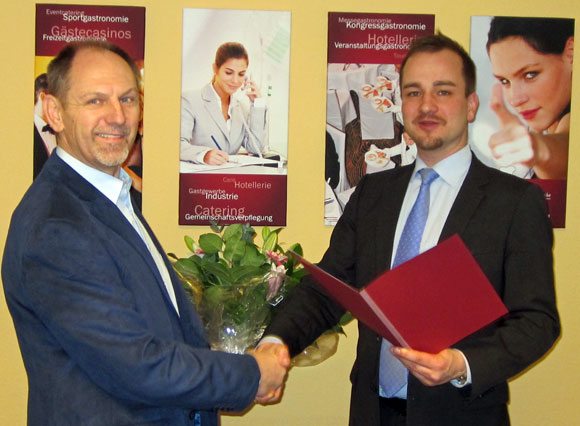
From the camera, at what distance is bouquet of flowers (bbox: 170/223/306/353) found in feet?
5.90

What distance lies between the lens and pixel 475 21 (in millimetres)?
2738

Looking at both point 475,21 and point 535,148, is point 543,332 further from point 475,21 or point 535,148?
point 475,21

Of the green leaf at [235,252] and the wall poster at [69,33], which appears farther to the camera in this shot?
the wall poster at [69,33]

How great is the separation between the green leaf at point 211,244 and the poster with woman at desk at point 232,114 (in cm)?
77

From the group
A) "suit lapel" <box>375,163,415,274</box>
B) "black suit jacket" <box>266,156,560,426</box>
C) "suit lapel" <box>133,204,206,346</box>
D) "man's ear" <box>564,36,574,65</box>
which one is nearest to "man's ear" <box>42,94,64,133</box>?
"suit lapel" <box>133,204,206,346</box>

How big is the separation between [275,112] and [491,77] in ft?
3.05

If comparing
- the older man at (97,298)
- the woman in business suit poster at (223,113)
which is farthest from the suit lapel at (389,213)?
the woman in business suit poster at (223,113)

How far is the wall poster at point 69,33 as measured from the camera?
Result: 2676mm

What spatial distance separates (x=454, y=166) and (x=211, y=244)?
76 cm

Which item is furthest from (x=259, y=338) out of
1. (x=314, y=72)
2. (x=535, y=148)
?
(x=535, y=148)

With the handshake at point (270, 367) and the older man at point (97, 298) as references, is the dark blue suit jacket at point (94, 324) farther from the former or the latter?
the handshake at point (270, 367)

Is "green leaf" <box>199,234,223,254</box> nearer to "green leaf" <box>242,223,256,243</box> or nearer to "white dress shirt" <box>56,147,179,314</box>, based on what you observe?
"green leaf" <box>242,223,256,243</box>

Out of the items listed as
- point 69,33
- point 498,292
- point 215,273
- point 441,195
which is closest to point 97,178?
point 215,273

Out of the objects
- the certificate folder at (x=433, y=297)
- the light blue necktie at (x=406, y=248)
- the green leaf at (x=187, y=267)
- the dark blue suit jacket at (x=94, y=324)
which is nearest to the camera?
the dark blue suit jacket at (x=94, y=324)
